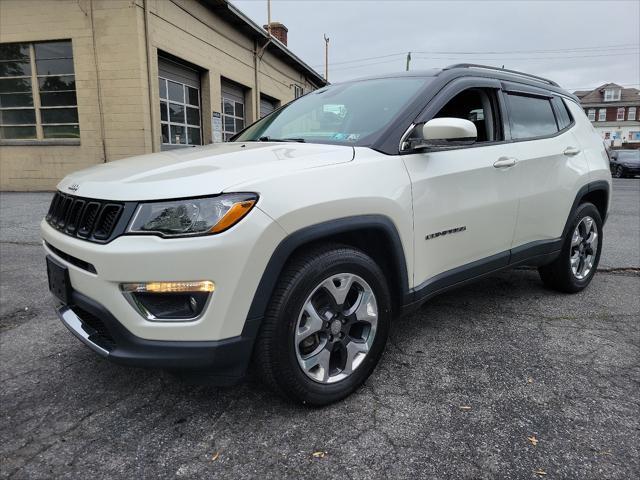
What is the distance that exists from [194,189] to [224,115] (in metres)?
14.4

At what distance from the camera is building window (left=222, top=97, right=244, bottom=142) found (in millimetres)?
15659

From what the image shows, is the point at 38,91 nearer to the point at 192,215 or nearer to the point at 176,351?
the point at 192,215

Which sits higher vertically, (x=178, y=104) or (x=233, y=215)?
(x=178, y=104)

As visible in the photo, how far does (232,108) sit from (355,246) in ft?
48.5

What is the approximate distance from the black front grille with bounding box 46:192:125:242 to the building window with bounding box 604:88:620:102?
83512mm

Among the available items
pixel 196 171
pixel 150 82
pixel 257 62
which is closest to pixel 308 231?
pixel 196 171

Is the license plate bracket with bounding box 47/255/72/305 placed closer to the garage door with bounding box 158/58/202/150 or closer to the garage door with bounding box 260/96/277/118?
the garage door with bounding box 158/58/202/150

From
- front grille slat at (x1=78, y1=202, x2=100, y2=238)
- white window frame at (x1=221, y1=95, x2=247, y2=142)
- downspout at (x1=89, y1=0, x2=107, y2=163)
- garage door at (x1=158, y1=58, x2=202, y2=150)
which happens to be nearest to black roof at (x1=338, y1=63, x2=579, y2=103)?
front grille slat at (x1=78, y1=202, x2=100, y2=238)

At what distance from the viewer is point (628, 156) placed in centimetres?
2456

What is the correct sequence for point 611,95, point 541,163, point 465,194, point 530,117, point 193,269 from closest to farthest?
point 193,269 < point 465,194 < point 541,163 < point 530,117 < point 611,95

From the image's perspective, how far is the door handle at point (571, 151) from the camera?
3803mm

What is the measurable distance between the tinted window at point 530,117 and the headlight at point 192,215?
234cm

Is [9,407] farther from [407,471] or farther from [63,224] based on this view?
[407,471]

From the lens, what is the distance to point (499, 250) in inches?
129
